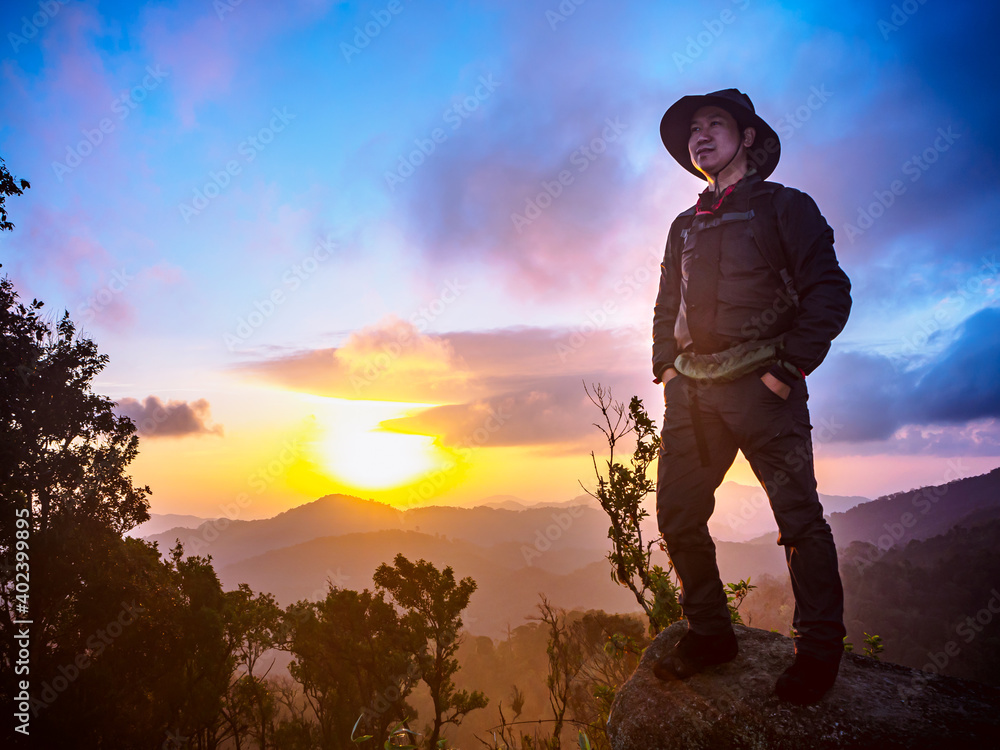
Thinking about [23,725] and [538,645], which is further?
[538,645]

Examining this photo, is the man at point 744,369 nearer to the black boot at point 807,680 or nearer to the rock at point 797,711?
the black boot at point 807,680

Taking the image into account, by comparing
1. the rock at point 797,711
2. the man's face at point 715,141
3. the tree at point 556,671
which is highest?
the man's face at point 715,141

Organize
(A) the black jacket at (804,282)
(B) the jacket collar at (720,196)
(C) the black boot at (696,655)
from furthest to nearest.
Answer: (B) the jacket collar at (720,196) → (C) the black boot at (696,655) → (A) the black jacket at (804,282)

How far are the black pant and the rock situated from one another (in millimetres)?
254

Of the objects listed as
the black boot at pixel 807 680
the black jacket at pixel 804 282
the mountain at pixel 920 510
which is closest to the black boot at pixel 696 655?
the black boot at pixel 807 680

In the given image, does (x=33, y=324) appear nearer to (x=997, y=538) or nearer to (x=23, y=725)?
(x=23, y=725)

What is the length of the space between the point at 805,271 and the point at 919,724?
2.27 m

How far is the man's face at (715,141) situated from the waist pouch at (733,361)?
1.31 meters

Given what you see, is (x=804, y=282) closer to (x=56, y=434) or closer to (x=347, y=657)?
(x=56, y=434)

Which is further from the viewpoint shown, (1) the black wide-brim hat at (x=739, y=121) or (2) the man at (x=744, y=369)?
(1) the black wide-brim hat at (x=739, y=121)

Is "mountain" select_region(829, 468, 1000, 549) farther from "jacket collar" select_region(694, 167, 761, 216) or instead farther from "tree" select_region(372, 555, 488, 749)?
"jacket collar" select_region(694, 167, 761, 216)

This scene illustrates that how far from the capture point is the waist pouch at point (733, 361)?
2.62 m

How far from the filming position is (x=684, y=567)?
9.15 ft

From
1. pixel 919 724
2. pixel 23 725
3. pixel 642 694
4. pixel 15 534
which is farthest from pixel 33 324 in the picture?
pixel 919 724
